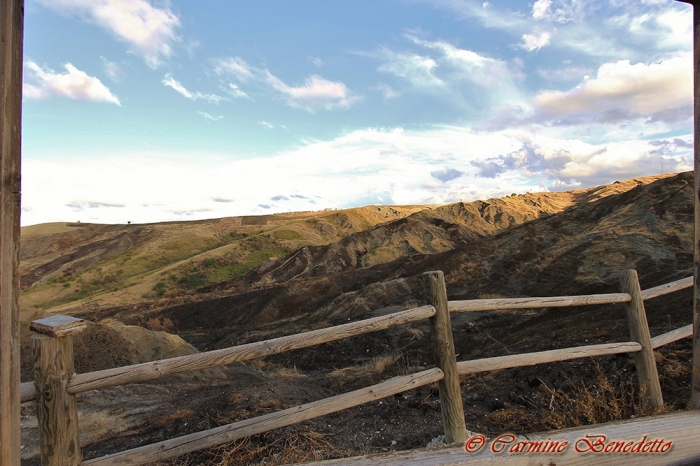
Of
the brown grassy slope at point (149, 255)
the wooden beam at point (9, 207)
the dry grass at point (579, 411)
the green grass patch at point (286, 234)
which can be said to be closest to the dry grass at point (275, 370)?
the dry grass at point (579, 411)

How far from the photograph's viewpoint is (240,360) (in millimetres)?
3107

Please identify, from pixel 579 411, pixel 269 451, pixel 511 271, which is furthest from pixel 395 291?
pixel 579 411

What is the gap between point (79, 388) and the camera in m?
2.64

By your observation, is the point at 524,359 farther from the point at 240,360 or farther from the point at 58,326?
the point at 58,326

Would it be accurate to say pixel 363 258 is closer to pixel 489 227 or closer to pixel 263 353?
pixel 489 227

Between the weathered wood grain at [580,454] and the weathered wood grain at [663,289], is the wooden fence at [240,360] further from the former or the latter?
the weathered wood grain at [580,454]

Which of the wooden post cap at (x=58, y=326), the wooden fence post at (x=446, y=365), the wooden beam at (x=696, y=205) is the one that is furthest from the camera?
the wooden fence post at (x=446, y=365)

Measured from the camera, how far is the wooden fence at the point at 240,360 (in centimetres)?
258

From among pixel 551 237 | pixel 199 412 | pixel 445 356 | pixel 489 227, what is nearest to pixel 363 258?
pixel 551 237

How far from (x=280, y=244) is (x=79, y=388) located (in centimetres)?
4228

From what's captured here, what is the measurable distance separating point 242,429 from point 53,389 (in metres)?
1.21

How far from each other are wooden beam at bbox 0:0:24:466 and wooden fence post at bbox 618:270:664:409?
5084 mm

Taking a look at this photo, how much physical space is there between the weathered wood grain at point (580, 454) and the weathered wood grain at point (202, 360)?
1035mm

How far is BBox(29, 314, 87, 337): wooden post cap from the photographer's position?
2542mm
